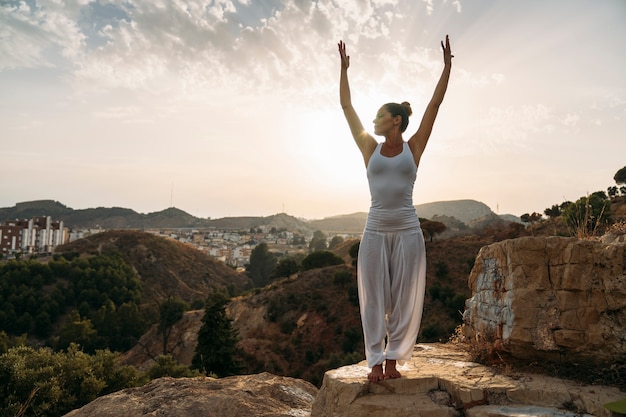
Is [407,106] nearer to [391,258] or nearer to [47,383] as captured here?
[391,258]

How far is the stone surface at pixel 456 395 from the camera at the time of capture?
305 cm

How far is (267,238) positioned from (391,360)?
142624mm

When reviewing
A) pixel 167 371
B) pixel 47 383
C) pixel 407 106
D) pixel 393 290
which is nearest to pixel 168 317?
pixel 167 371

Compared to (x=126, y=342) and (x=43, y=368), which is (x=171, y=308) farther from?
(x=43, y=368)

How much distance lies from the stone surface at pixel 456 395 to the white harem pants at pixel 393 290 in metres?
0.25

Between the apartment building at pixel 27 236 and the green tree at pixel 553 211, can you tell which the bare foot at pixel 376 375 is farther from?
the apartment building at pixel 27 236

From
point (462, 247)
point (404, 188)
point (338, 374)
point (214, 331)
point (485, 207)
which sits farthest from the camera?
point (485, 207)

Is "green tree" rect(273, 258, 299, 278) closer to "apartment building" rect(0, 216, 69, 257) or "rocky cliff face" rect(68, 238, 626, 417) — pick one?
"rocky cliff face" rect(68, 238, 626, 417)

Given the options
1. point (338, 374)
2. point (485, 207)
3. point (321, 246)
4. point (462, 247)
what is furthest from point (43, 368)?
point (485, 207)

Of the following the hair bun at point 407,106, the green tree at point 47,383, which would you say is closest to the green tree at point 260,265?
the green tree at point 47,383

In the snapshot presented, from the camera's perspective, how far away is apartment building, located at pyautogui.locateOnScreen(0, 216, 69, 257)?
292 feet

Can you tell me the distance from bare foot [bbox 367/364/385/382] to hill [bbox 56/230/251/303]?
5707cm

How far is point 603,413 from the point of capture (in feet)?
9.51

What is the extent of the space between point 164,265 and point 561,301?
68.7 meters
